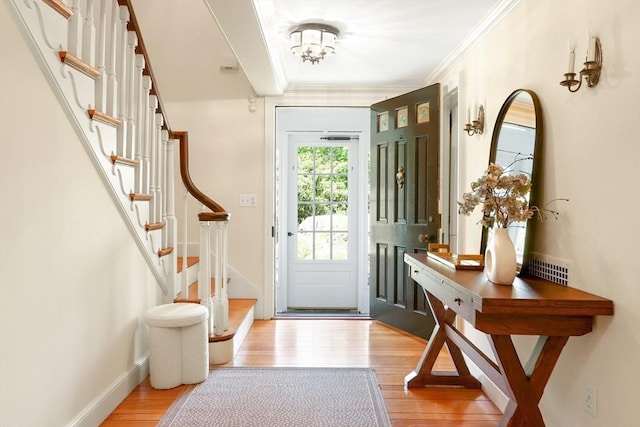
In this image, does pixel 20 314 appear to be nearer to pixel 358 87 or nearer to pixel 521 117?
pixel 521 117

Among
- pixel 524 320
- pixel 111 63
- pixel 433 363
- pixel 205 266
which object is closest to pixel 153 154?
pixel 111 63

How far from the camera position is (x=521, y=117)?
2219 mm

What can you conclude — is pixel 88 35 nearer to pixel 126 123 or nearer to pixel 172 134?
pixel 126 123

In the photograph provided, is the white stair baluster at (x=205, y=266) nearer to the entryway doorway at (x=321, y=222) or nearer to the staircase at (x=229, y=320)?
the staircase at (x=229, y=320)

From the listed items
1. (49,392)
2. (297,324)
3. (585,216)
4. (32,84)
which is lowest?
(297,324)

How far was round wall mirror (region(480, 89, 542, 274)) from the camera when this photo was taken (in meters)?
2.05

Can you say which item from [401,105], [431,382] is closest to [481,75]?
[401,105]

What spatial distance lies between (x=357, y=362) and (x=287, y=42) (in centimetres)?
229

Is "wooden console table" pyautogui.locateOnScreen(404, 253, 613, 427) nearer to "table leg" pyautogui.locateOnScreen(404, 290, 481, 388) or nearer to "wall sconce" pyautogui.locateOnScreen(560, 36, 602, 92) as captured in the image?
"table leg" pyautogui.locateOnScreen(404, 290, 481, 388)

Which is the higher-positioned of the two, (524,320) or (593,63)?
(593,63)

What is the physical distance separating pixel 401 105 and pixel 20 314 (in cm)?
314

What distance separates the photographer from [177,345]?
8.48ft

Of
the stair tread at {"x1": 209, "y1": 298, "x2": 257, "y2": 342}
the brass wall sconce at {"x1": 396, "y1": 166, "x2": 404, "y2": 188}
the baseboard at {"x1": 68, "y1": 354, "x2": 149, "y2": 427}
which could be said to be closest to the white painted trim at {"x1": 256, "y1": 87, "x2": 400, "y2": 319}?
the stair tread at {"x1": 209, "y1": 298, "x2": 257, "y2": 342}

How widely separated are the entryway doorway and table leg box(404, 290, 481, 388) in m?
2.33
